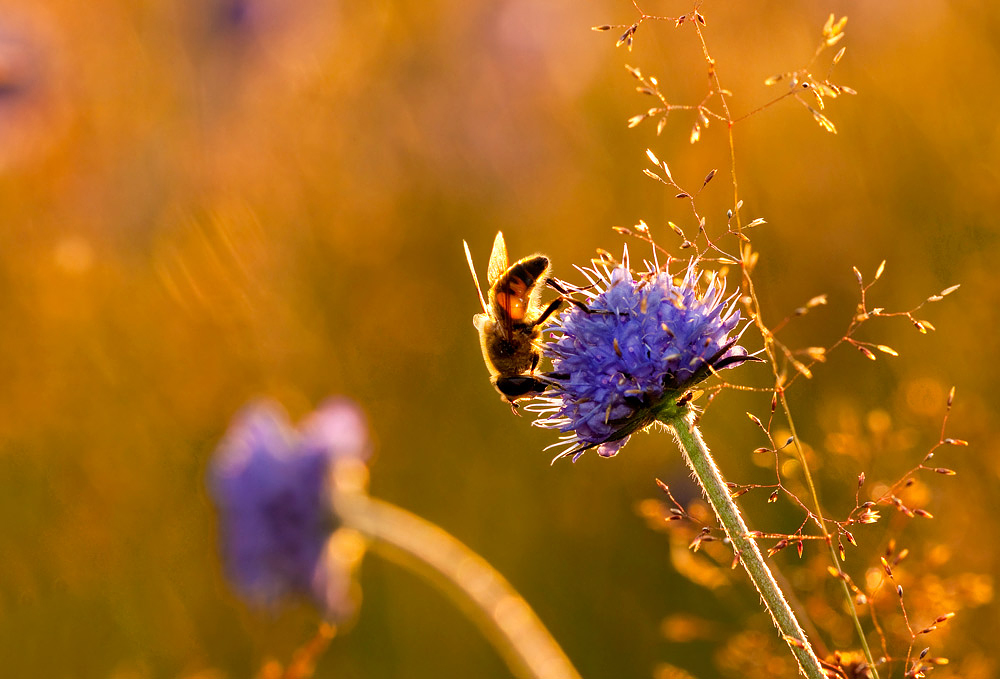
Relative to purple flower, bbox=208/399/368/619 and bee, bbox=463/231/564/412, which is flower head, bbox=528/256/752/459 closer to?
bee, bbox=463/231/564/412

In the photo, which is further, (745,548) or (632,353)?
(632,353)

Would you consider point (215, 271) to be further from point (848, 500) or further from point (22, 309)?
point (848, 500)

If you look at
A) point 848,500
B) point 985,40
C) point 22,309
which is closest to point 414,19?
point 22,309

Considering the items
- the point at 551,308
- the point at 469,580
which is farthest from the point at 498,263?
the point at 469,580

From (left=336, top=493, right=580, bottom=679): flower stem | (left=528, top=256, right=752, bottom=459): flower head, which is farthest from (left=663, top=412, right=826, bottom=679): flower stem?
(left=336, top=493, right=580, bottom=679): flower stem

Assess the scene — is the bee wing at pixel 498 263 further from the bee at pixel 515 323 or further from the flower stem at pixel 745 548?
the flower stem at pixel 745 548

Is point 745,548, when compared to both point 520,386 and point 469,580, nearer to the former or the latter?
point 520,386
